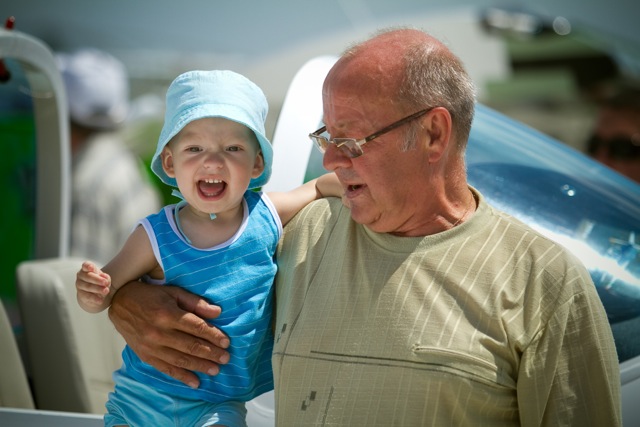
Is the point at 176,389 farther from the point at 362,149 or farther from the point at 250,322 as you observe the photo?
the point at 362,149

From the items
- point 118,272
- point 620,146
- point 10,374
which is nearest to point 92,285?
point 118,272

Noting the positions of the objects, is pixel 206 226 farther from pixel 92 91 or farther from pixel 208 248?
pixel 92 91

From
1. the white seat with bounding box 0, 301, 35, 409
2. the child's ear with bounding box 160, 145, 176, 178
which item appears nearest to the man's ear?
the child's ear with bounding box 160, 145, 176, 178

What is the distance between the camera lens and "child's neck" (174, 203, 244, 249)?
1.85 metres

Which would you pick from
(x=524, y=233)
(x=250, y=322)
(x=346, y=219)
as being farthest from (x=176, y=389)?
(x=524, y=233)

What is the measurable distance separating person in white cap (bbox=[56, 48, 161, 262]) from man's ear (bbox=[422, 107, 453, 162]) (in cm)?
418

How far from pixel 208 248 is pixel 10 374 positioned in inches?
54.5

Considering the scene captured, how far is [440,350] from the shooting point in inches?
65.3

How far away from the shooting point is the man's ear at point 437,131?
1.82 meters

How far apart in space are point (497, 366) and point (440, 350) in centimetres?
11

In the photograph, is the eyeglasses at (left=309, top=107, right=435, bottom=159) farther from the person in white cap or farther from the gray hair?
the person in white cap

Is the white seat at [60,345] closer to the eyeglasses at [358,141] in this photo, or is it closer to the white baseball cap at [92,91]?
the eyeglasses at [358,141]

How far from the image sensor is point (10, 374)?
2.88m

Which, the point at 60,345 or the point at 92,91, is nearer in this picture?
the point at 60,345
